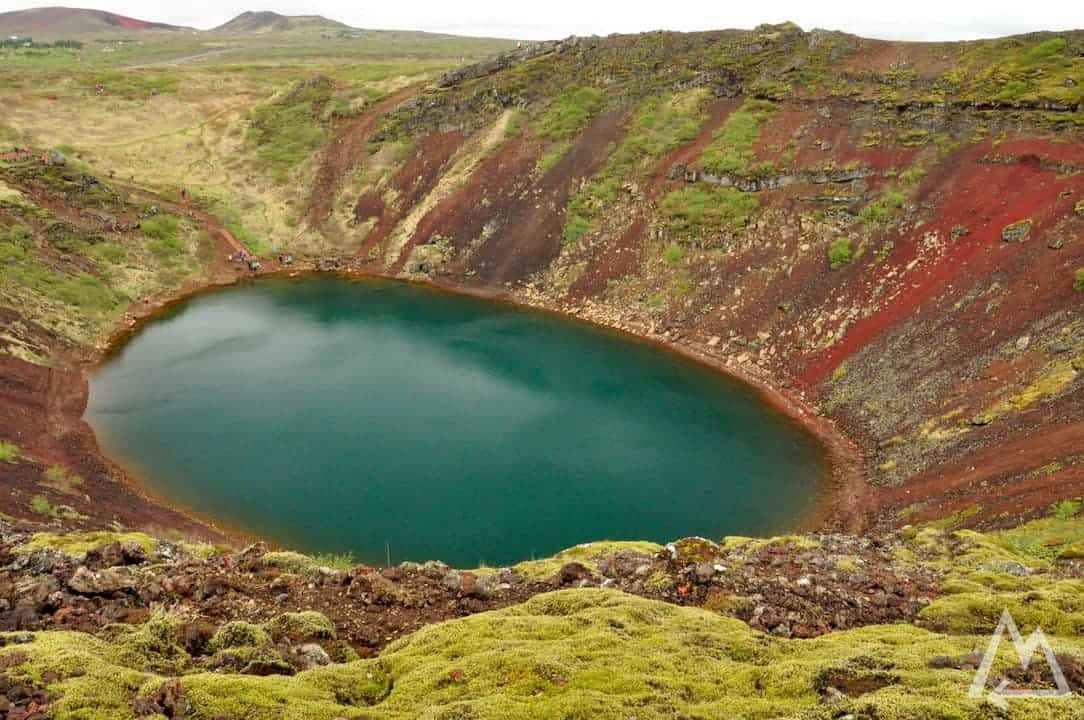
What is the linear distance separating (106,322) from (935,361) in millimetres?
70796

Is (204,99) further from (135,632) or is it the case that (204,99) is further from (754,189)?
(135,632)

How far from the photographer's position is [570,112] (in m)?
90.6

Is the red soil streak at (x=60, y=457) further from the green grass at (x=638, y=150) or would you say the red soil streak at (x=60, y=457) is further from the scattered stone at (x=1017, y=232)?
the scattered stone at (x=1017, y=232)

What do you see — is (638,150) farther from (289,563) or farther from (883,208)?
(289,563)

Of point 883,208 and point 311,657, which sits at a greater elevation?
point 883,208

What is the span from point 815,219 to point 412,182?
50622 millimetres

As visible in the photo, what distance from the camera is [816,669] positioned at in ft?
45.6

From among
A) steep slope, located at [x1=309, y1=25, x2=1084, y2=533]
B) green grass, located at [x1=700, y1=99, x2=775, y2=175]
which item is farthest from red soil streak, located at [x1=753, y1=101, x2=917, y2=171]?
green grass, located at [x1=700, y1=99, x2=775, y2=175]

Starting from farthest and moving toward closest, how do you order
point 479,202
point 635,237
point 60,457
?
point 479,202 < point 635,237 < point 60,457

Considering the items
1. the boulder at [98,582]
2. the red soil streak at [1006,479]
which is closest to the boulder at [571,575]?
the boulder at [98,582]

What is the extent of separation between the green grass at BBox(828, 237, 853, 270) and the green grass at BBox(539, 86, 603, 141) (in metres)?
38.0

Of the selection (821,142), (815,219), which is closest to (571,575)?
(815,219)

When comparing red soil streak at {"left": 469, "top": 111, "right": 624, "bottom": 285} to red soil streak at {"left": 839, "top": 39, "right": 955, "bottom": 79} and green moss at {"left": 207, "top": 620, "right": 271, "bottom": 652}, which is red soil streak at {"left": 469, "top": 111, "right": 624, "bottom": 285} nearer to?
red soil streak at {"left": 839, "top": 39, "right": 955, "bottom": 79}

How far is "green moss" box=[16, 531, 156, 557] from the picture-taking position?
74.4 feet
